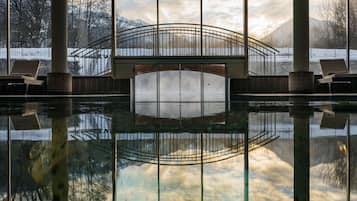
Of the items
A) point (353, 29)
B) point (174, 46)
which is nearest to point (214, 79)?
point (174, 46)

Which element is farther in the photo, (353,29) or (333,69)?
(353,29)

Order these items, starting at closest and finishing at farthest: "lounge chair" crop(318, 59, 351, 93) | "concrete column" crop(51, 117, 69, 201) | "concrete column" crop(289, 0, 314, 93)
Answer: "concrete column" crop(51, 117, 69, 201) < "concrete column" crop(289, 0, 314, 93) < "lounge chair" crop(318, 59, 351, 93)

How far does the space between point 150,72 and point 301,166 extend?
1193 cm

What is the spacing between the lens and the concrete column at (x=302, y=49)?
38.8ft

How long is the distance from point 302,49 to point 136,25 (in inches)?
211

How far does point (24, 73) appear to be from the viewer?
12367 mm

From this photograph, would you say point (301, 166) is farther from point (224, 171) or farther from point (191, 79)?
point (191, 79)

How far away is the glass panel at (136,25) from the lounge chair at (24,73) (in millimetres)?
2644

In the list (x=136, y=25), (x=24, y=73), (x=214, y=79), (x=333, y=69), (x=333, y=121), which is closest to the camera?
(x=333, y=121)

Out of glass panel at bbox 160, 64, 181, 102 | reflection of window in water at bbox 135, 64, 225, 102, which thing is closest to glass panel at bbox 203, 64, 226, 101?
reflection of window in water at bbox 135, 64, 225, 102

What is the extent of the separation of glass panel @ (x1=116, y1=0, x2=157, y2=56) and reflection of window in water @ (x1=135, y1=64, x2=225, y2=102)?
2.12ft

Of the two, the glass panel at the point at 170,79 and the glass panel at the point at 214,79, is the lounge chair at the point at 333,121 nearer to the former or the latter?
the glass panel at the point at 214,79

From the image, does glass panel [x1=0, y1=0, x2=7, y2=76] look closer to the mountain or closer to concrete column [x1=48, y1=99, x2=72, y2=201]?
the mountain

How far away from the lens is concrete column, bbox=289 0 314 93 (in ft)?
38.8
